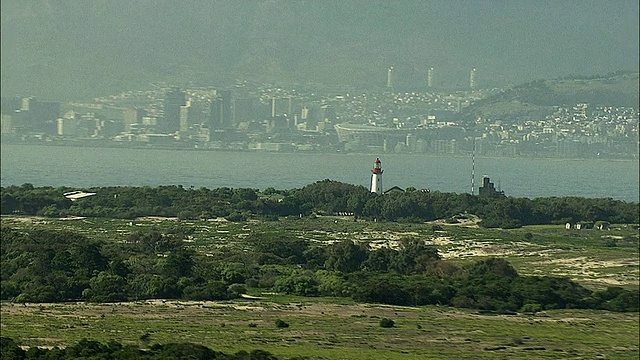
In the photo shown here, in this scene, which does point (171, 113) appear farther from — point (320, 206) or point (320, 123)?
point (320, 206)

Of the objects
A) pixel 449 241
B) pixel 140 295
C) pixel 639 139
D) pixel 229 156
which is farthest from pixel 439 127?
pixel 140 295

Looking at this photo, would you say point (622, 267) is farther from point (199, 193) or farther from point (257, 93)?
point (257, 93)

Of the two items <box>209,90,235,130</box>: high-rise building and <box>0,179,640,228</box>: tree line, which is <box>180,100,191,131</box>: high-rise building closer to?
<box>209,90,235,130</box>: high-rise building

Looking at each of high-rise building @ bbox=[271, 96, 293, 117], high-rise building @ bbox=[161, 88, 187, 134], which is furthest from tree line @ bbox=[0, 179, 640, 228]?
high-rise building @ bbox=[161, 88, 187, 134]

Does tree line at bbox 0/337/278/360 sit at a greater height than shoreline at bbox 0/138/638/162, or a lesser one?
lesser

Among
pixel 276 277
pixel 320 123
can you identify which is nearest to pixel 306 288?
pixel 276 277

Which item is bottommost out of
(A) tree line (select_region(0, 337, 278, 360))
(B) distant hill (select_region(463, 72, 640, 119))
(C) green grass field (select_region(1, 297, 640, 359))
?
(C) green grass field (select_region(1, 297, 640, 359))

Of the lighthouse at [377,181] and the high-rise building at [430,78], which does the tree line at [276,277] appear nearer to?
the lighthouse at [377,181]
